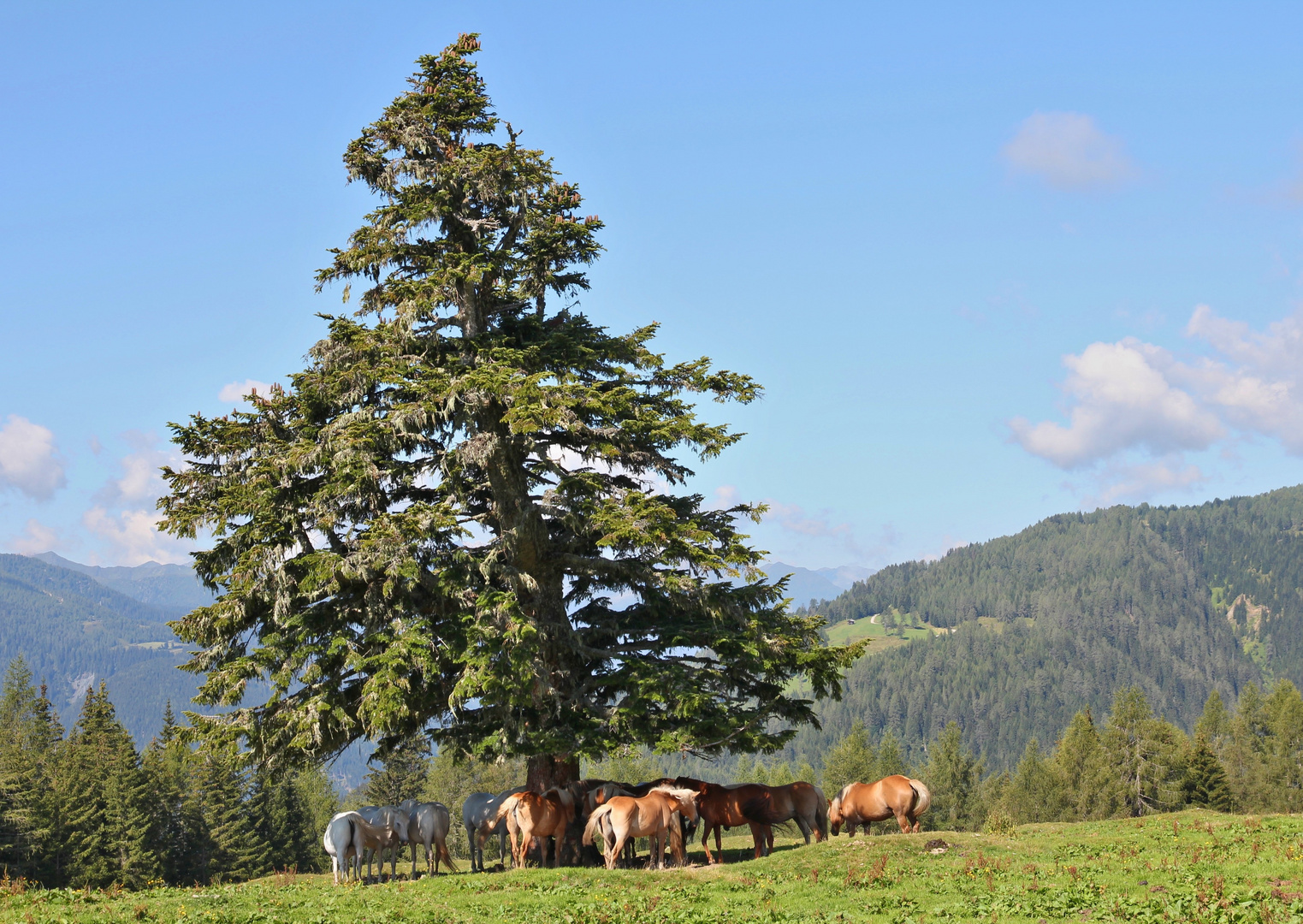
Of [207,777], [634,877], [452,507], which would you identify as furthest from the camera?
[207,777]

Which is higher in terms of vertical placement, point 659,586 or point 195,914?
point 659,586

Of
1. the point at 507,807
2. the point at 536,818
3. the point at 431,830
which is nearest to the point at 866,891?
the point at 536,818

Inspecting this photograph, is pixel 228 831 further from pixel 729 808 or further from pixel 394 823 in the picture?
pixel 729 808

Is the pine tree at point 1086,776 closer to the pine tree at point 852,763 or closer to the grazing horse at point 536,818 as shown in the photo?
the pine tree at point 852,763

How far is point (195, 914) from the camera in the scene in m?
17.8

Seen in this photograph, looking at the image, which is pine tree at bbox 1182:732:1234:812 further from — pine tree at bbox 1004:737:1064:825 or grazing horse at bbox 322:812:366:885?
grazing horse at bbox 322:812:366:885

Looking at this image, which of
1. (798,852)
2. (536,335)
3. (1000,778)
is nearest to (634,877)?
(798,852)

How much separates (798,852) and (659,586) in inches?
356

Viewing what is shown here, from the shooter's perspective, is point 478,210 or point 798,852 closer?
point 798,852

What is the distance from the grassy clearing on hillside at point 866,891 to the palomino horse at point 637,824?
5.74 feet

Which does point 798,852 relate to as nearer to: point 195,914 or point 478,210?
point 195,914

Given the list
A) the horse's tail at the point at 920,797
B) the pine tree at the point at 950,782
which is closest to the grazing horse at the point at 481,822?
the horse's tail at the point at 920,797

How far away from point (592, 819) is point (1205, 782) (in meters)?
77.1

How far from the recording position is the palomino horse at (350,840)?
27703 millimetres
